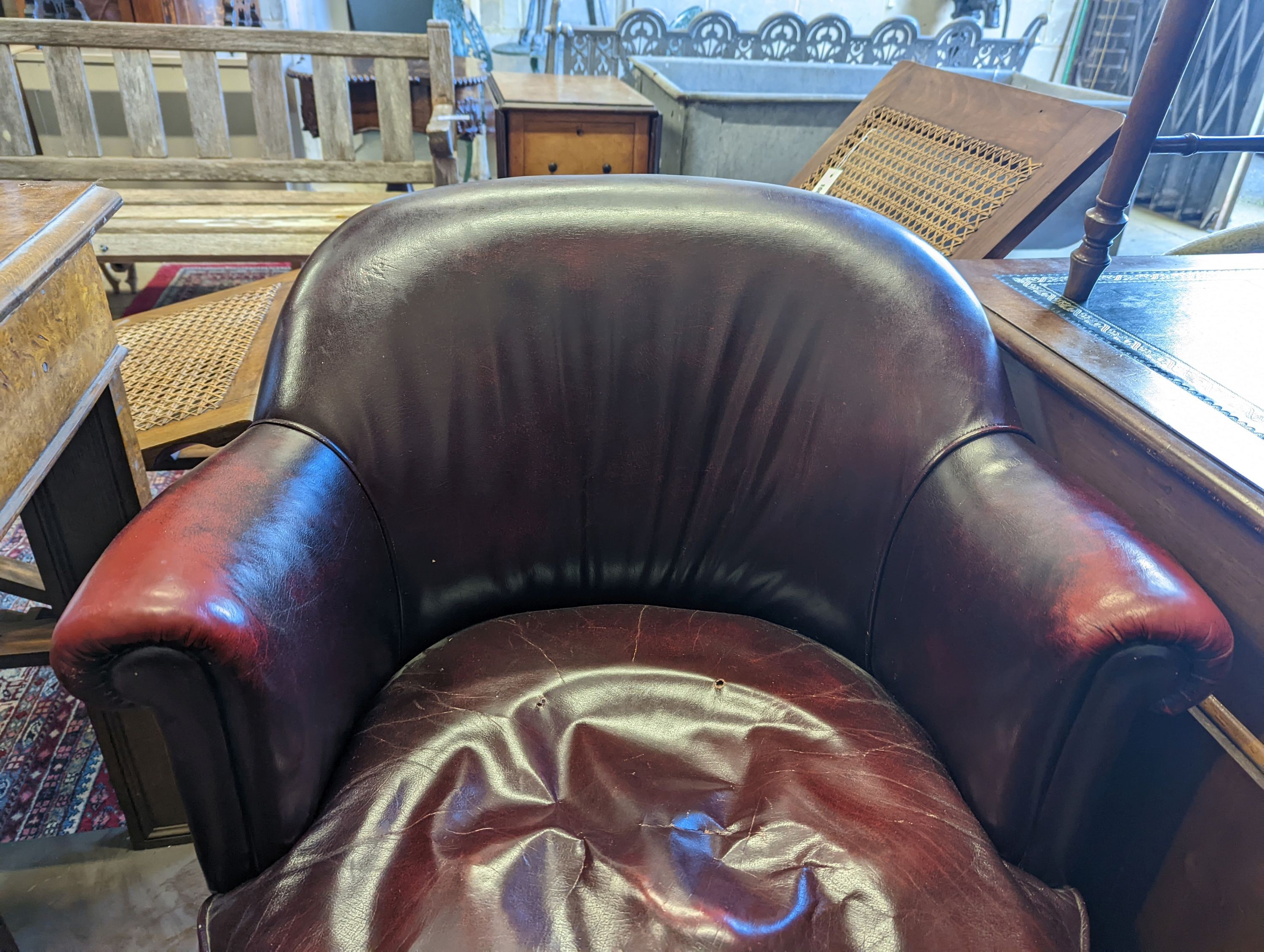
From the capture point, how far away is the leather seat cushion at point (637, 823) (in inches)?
25.2

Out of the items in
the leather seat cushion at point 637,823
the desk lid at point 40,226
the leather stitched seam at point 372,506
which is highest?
the desk lid at point 40,226

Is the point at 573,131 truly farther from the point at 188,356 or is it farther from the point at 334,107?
the point at 188,356

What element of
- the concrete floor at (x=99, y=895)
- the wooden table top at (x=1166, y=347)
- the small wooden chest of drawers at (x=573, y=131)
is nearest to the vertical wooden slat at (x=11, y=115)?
the small wooden chest of drawers at (x=573, y=131)

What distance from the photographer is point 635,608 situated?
3.21ft

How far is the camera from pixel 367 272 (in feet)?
2.74

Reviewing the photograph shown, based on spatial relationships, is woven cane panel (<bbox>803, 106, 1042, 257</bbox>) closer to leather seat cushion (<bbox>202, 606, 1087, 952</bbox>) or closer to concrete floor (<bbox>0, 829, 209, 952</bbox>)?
leather seat cushion (<bbox>202, 606, 1087, 952</bbox>)

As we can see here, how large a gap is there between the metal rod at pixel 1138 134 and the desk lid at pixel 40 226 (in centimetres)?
113

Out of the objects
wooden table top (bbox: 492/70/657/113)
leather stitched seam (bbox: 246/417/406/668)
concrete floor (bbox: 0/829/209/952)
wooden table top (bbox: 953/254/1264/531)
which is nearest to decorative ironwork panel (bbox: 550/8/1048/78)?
wooden table top (bbox: 492/70/657/113)

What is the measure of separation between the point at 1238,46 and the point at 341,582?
5487 millimetres

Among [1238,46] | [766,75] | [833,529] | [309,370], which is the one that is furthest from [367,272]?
[1238,46]

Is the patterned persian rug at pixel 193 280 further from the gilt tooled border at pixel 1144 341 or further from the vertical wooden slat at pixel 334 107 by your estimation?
the gilt tooled border at pixel 1144 341

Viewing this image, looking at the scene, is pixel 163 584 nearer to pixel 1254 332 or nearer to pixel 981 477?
pixel 981 477

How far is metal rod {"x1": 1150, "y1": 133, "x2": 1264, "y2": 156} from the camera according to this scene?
1.02 m

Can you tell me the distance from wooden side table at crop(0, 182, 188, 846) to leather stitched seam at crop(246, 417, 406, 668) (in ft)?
0.67
